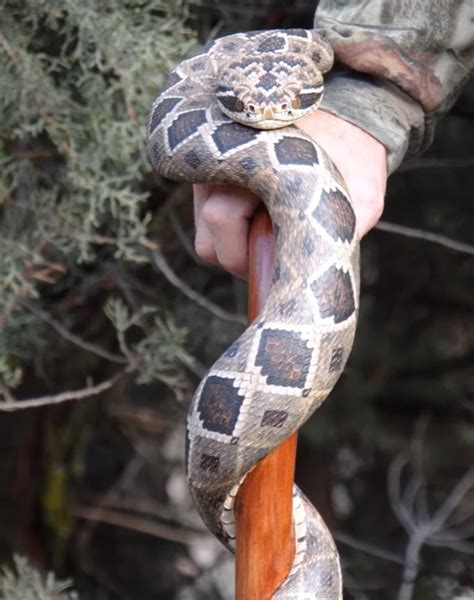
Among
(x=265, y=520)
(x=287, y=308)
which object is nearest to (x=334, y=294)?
(x=287, y=308)

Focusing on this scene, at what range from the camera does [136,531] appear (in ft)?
18.2

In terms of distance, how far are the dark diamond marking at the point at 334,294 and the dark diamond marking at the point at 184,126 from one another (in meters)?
0.54

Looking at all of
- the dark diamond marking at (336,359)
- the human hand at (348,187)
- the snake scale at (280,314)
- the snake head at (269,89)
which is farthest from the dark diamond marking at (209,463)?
the snake head at (269,89)

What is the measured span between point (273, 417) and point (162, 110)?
33.7 inches

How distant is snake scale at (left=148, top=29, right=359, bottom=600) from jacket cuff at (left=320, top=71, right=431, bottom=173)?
8cm

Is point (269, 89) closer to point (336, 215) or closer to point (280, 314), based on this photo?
point (336, 215)

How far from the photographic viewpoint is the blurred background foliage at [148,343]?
3660 millimetres

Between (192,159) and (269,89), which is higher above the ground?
(269,89)

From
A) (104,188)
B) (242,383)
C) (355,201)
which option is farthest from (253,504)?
(104,188)

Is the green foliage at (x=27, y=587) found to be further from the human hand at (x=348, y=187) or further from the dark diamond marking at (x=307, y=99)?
the dark diamond marking at (x=307, y=99)

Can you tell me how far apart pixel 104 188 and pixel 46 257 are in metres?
0.54

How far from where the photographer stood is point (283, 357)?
2.04 m

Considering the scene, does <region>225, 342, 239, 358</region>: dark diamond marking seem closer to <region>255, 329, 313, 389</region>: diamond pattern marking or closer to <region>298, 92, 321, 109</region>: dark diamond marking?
<region>255, 329, 313, 389</region>: diamond pattern marking

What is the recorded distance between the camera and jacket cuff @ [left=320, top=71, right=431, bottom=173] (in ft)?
7.93
